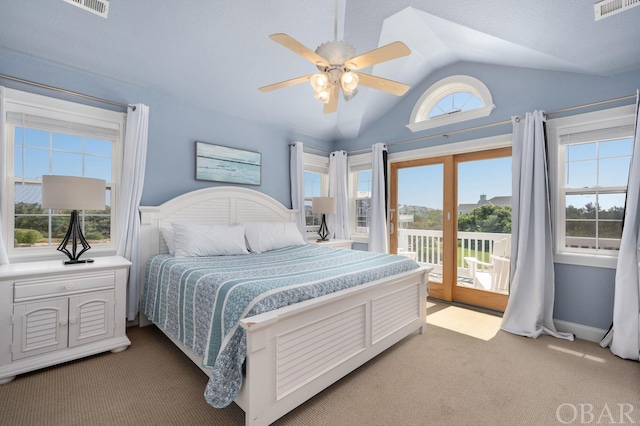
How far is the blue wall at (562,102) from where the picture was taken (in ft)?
9.02

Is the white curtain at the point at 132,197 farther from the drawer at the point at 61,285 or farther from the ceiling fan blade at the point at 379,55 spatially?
the ceiling fan blade at the point at 379,55

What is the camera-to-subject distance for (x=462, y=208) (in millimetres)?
3891

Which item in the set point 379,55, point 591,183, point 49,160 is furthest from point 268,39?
point 591,183

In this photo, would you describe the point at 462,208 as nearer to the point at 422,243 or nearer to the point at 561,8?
the point at 422,243

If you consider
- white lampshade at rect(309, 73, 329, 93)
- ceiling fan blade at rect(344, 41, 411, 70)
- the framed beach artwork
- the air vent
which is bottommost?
the framed beach artwork

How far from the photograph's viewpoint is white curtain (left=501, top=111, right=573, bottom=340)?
2941 millimetres

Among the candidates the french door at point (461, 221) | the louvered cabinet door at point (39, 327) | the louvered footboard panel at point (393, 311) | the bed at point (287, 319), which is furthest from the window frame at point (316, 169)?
the louvered cabinet door at point (39, 327)

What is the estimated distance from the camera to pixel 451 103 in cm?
390

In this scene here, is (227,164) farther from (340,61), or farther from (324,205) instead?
(340,61)

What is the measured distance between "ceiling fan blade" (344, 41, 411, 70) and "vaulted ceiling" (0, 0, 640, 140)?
1.01 m

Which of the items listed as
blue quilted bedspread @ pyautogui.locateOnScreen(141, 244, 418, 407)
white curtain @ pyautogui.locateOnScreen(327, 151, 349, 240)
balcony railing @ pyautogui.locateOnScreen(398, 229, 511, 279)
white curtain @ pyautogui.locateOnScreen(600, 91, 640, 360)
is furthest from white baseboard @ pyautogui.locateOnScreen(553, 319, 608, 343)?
white curtain @ pyautogui.locateOnScreen(327, 151, 349, 240)

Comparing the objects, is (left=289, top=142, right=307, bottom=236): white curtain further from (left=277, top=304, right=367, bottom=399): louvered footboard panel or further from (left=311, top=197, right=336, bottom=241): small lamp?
(left=277, top=304, right=367, bottom=399): louvered footboard panel

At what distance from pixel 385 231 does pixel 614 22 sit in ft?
9.94

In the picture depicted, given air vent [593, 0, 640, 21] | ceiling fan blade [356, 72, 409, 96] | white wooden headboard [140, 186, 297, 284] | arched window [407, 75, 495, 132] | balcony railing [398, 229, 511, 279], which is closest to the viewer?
air vent [593, 0, 640, 21]
